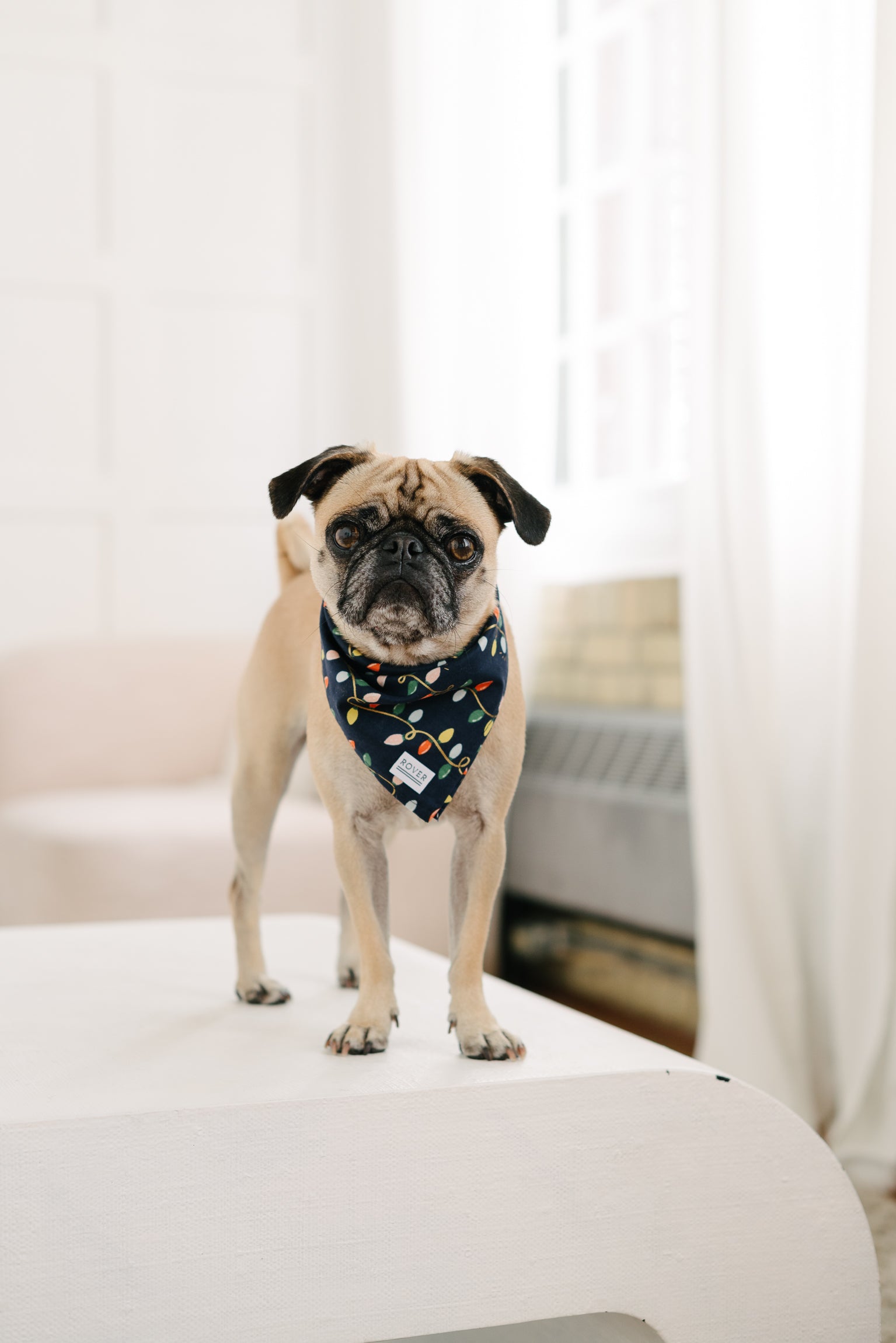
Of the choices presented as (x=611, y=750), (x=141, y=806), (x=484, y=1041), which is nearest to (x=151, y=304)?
(x=141, y=806)

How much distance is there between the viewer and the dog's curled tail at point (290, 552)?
1.25 m

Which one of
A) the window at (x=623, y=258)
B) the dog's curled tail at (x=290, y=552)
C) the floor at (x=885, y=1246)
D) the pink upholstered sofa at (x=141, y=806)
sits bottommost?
the floor at (x=885, y=1246)

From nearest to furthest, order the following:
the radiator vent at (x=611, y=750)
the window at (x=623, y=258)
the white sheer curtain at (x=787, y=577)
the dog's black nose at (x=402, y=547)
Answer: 1. the dog's black nose at (x=402, y=547)
2. the white sheer curtain at (x=787, y=577)
3. the radiator vent at (x=611, y=750)
4. the window at (x=623, y=258)

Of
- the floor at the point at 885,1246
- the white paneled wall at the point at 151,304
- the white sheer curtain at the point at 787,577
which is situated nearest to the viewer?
the floor at the point at 885,1246

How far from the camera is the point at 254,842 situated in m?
1.21

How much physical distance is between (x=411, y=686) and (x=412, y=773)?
6cm

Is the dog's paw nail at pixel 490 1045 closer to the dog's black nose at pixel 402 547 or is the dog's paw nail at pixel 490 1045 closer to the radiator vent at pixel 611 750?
the dog's black nose at pixel 402 547

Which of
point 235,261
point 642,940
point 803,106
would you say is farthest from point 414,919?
point 235,261

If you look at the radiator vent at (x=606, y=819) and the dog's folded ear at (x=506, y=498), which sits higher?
the dog's folded ear at (x=506, y=498)

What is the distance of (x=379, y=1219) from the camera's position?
916 mm

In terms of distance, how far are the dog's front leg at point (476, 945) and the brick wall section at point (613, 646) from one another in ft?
5.67

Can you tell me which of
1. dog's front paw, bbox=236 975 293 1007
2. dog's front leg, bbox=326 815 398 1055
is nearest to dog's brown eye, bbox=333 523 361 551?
dog's front leg, bbox=326 815 398 1055

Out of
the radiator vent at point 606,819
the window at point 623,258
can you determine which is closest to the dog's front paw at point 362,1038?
the radiator vent at point 606,819

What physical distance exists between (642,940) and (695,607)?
33.6 inches
